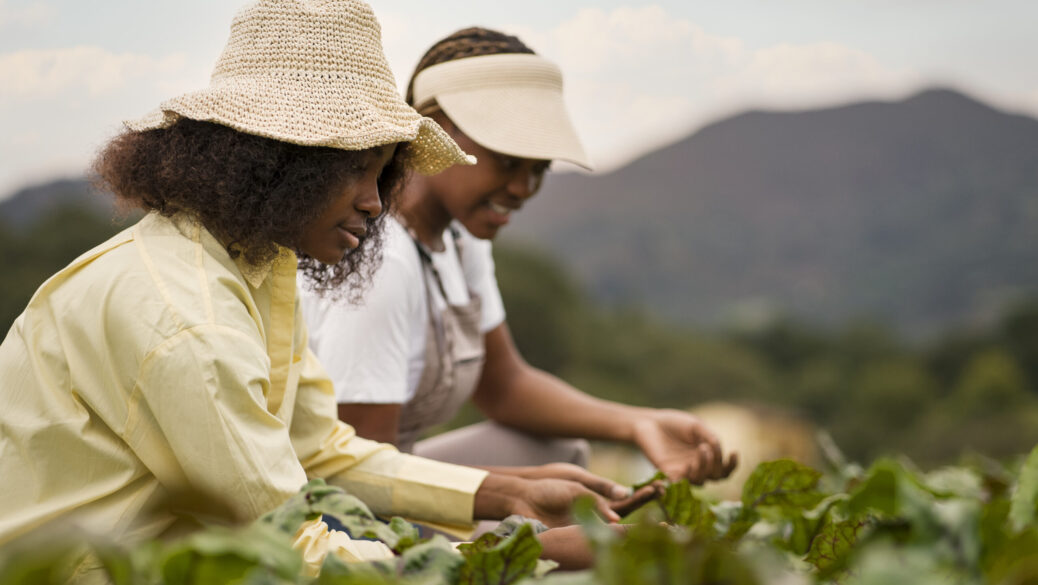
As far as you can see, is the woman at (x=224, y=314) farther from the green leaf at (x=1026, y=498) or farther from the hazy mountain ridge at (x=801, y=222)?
the hazy mountain ridge at (x=801, y=222)

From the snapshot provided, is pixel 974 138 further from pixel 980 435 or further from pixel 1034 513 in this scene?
pixel 1034 513

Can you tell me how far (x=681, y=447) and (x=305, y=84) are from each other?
1693mm

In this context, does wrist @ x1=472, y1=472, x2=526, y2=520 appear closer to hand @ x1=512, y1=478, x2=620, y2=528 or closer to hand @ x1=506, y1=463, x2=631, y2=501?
hand @ x1=512, y1=478, x2=620, y2=528

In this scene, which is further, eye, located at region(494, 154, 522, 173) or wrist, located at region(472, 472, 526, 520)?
eye, located at region(494, 154, 522, 173)

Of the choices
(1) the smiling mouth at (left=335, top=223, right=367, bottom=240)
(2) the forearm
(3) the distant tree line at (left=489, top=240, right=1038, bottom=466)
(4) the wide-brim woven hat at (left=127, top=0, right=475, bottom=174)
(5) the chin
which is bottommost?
(3) the distant tree line at (left=489, top=240, right=1038, bottom=466)

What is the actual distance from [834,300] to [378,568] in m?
25.8

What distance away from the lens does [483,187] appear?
273 cm

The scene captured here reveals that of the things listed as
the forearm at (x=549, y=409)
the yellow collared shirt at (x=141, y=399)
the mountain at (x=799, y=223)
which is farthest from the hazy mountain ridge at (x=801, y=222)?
the yellow collared shirt at (x=141, y=399)

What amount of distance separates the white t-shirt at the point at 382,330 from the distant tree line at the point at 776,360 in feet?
41.3

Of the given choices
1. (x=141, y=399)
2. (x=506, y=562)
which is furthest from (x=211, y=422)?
(x=506, y=562)

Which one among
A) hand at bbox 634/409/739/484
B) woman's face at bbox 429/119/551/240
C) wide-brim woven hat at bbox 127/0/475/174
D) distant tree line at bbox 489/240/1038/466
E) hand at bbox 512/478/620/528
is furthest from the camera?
distant tree line at bbox 489/240/1038/466

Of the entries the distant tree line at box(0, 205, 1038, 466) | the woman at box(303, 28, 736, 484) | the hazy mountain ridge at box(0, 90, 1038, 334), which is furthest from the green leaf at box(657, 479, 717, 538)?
the hazy mountain ridge at box(0, 90, 1038, 334)

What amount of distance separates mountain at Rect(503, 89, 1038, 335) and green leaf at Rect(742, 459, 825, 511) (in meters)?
19.3

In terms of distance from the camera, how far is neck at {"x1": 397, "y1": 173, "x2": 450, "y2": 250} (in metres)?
2.73
